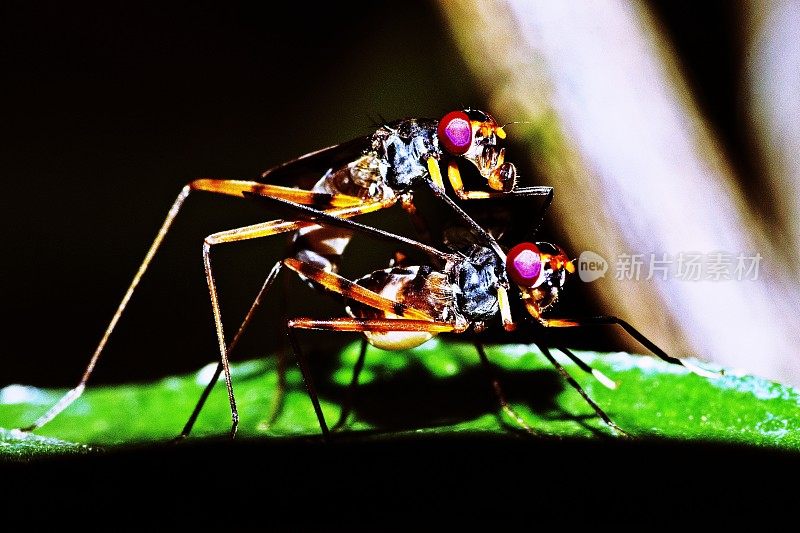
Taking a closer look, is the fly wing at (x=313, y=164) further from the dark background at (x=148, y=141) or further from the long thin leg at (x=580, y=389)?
the dark background at (x=148, y=141)

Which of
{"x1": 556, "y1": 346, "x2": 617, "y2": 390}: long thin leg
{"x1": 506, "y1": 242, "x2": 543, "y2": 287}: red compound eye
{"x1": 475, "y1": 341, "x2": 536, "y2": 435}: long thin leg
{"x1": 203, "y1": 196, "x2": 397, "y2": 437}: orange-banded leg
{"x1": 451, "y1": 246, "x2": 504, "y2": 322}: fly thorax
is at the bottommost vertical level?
{"x1": 556, "y1": 346, "x2": 617, "y2": 390}: long thin leg

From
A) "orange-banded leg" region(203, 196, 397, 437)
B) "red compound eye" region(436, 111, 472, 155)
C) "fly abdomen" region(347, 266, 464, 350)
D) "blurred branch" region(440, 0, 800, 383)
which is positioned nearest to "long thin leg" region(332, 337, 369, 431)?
"fly abdomen" region(347, 266, 464, 350)

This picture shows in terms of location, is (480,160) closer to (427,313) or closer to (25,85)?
(427,313)

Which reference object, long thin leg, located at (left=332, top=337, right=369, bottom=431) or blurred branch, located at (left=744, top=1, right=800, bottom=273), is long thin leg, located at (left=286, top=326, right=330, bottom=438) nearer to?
long thin leg, located at (left=332, top=337, right=369, bottom=431)

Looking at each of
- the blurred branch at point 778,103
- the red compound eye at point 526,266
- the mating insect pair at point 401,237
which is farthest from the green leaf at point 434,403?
the blurred branch at point 778,103

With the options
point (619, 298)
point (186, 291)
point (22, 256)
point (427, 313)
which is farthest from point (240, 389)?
point (22, 256)

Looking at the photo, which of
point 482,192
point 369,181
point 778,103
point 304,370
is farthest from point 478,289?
point 778,103
